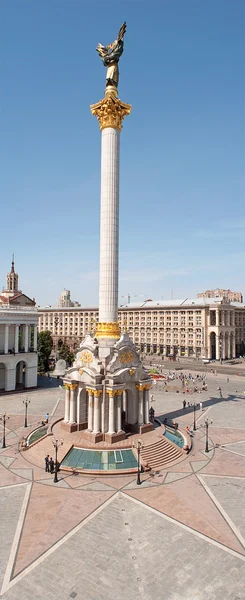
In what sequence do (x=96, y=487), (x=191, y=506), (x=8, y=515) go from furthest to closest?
(x=96, y=487), (x=191, y=506), (x=8, y=515)

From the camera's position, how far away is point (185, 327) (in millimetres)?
123500

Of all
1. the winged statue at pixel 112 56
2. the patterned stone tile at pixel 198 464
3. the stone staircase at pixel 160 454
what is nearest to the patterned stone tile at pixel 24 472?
the stone staircase at pixel 160 454

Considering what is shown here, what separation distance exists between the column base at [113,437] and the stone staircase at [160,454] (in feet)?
8.52

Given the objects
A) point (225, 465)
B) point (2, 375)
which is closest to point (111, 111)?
point (225, 465)

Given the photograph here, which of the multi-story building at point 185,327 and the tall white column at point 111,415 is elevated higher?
the multi-story building at point 185,327

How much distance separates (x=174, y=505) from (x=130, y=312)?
382 ft

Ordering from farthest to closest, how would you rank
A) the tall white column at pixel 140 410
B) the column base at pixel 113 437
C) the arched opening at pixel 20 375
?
1. the arched opening at pixel 20 375
2. the tall white column at pixel 140 410
3. the column base at pixel 113 437

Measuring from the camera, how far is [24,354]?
61469 mm

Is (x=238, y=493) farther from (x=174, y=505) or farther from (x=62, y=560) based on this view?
(x=62, y=560)

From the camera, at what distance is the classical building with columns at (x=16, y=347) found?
59.3 meters

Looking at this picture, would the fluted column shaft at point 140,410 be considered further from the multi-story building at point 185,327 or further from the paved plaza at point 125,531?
the multi-story building at point 185,327

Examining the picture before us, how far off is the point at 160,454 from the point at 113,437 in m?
4.32

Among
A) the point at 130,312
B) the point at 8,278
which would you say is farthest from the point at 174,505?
the point at 130,312

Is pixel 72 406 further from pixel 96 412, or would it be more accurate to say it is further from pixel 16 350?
pixel 16 350
